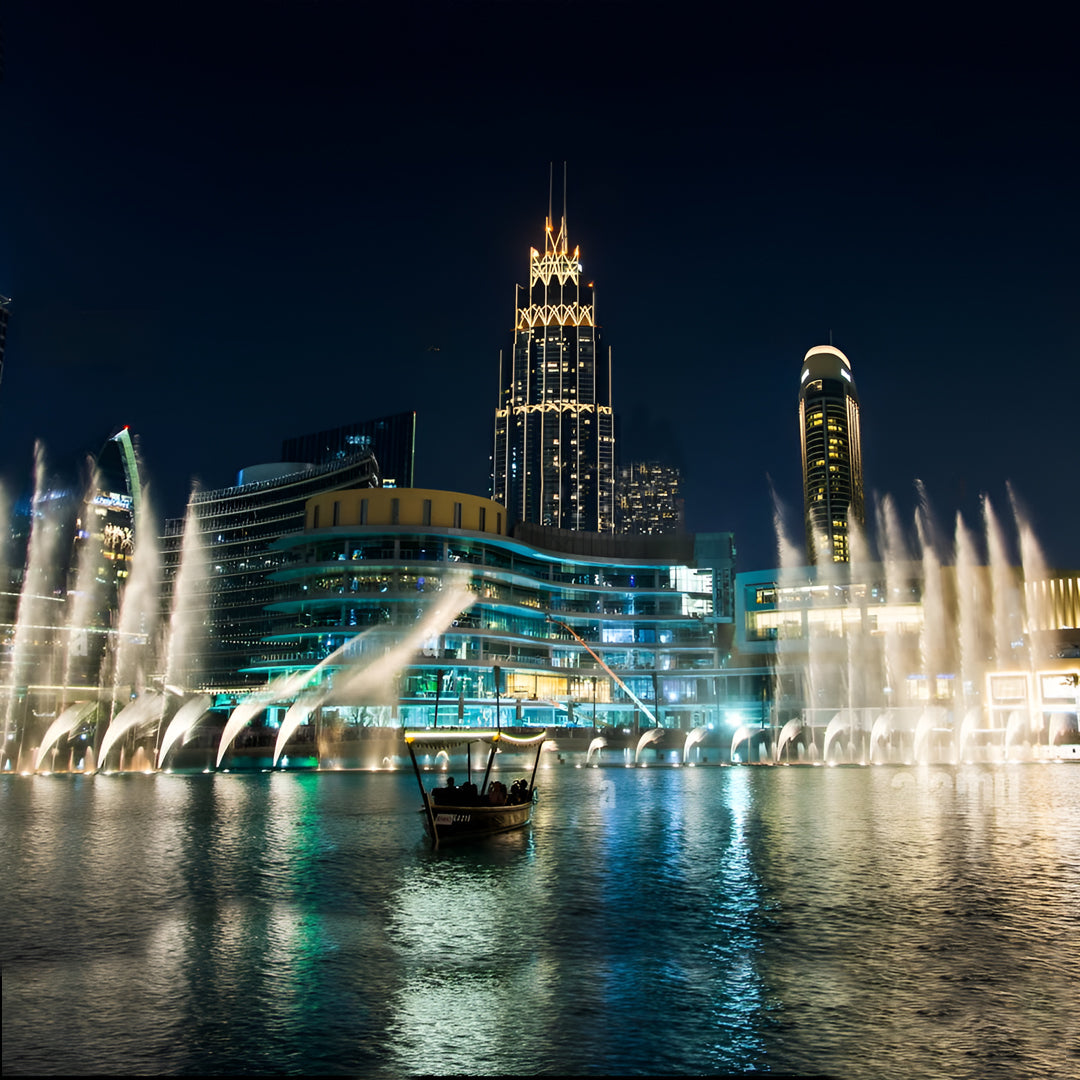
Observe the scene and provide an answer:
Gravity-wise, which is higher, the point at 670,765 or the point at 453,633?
the point at 453,633

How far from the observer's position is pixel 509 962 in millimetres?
19641

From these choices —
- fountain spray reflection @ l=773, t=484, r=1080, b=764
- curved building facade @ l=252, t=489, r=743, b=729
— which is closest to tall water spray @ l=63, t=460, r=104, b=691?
curved building facade @ l=252, t=489, r=743, b=729

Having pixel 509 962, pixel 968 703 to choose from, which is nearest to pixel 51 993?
pixel 509 962

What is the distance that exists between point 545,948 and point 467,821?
1561 centimetres

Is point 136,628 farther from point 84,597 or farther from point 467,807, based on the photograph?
point 467,807

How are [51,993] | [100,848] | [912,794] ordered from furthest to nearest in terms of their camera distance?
[912,794] → [100,848] → [51,993]

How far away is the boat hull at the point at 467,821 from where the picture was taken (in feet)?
117

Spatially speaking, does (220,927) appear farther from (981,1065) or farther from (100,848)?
(981,1065)

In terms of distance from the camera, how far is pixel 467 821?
36.1 meters

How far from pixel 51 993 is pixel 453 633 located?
4554 inches

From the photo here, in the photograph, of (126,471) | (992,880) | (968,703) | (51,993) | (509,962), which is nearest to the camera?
(51,993)

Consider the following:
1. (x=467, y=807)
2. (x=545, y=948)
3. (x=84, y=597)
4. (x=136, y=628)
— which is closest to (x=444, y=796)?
(x=467, y=807)

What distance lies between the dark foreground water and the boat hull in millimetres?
874

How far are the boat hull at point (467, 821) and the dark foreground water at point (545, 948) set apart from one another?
2.87 feet
